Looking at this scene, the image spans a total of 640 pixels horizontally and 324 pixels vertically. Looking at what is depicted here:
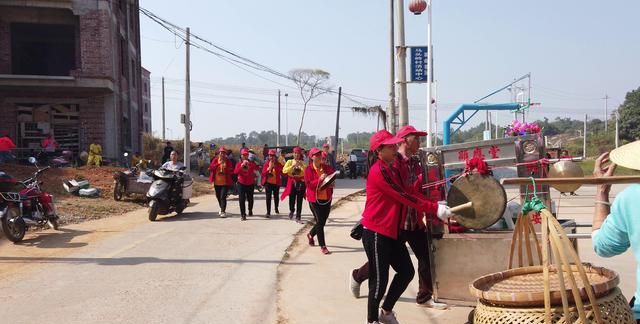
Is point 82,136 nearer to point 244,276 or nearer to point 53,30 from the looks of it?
point 53,30

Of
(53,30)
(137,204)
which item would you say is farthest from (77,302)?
(53,30)

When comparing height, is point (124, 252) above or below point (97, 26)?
below

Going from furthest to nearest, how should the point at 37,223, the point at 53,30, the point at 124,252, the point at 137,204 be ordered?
the point at 53,30 < the point at 137,204 < the point at 37,223 < the point at 124,252

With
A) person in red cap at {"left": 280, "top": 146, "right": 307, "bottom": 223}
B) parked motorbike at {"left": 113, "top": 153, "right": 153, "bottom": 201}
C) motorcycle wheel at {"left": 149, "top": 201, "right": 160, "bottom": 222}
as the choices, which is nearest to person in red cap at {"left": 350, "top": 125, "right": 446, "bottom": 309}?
person in red cap at {"left": 280, "top": 146, "right": 307, "bottom": 223}

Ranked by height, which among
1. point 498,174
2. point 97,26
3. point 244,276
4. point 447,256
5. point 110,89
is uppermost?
point 97,26

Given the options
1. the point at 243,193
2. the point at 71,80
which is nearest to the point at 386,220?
the point at 243,193

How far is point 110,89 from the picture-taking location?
22.5 m

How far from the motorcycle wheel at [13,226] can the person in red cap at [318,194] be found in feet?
14.9

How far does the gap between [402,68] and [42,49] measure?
962 inches

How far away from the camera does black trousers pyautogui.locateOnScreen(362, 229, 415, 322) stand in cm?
465

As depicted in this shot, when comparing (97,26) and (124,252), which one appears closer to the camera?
(124,252)

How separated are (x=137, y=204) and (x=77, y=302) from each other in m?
Answer: 9.62

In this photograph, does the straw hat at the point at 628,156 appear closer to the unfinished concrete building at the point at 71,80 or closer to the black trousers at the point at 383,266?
the black trousers at the point at 383,266

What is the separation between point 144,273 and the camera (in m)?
7.20
